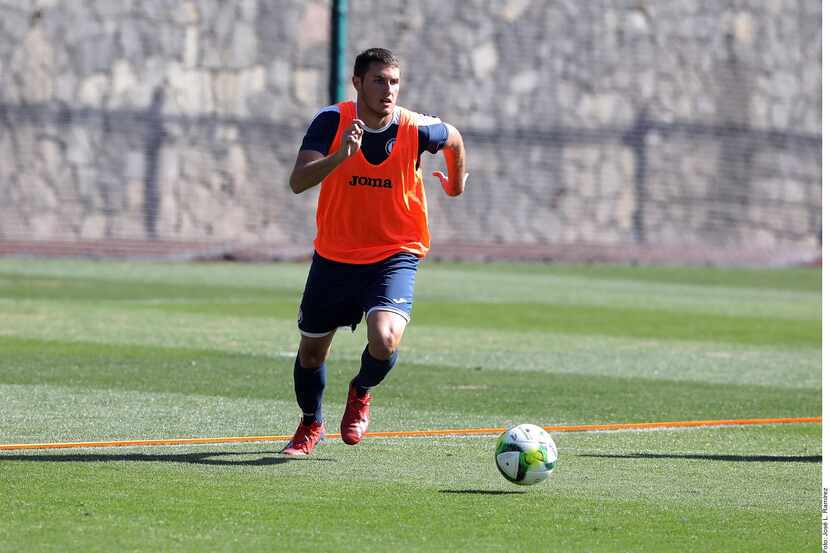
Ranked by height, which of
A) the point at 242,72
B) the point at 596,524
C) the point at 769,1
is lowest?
the point at 596,524

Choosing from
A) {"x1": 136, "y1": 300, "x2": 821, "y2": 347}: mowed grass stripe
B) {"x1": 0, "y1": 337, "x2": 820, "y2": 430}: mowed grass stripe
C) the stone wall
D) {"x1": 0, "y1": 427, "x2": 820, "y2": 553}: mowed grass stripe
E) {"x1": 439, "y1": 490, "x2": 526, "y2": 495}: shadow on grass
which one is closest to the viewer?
{"x1": 0, "y1": 427, "x2": 820, "y2": 553}: mowed grass stripe

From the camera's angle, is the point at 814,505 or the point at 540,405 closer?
the point at 814,505

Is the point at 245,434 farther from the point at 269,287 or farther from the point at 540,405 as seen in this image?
the point at 269,287

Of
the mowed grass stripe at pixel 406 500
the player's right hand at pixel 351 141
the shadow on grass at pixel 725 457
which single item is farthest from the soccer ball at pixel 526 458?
the player's right hand at pixel 351 141

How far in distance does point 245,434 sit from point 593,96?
2448 cm

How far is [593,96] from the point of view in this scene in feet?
111

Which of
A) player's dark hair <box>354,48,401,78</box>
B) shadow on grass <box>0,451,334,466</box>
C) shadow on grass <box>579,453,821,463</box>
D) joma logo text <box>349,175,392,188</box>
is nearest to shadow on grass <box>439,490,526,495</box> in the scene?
shadow on grass <box>0,451,334,466</box>

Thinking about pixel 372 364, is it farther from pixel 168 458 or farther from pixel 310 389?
pixel 168 458

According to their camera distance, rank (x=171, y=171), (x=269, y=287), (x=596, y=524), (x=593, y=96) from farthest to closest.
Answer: (x=593, y=96) < (x=171, y=171) < (x=269, y=287) < (x=596, y=524)

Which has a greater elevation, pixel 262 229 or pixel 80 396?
pixel 262 229

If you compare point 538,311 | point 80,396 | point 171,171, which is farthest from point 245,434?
point 171,171

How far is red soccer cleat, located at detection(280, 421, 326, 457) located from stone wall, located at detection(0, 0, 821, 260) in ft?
66.0

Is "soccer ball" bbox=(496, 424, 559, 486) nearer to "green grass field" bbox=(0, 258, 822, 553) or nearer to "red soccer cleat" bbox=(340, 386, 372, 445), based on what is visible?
"green grass field" bbox=(0, 258, 822, 553)

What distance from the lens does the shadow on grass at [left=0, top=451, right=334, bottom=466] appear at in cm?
865
